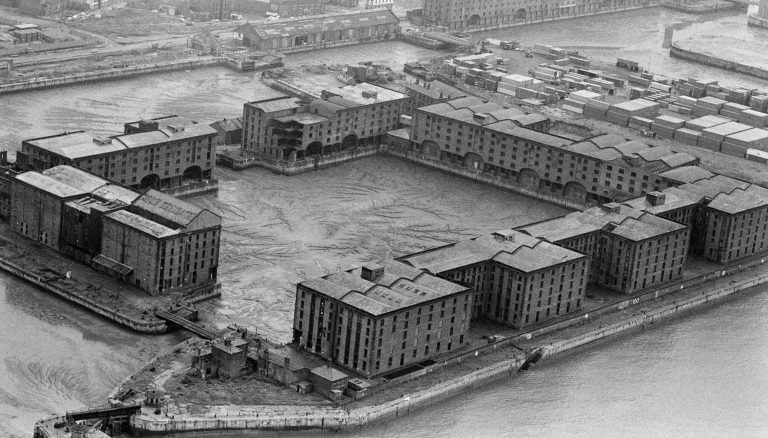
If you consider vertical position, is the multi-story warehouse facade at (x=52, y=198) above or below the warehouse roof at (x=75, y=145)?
below

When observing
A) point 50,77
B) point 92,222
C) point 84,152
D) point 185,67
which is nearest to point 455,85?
point 185,67

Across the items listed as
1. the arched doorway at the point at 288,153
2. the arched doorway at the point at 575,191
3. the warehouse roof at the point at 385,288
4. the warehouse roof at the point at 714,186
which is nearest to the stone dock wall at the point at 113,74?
the arched doorway at the point at 288,153

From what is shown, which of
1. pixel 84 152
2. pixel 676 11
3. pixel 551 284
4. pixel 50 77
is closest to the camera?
pixel 551 284

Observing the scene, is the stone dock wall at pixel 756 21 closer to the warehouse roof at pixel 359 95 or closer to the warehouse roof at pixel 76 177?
the warehouse roof at pixel 359 95

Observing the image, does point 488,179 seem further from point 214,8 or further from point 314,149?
point 214,8

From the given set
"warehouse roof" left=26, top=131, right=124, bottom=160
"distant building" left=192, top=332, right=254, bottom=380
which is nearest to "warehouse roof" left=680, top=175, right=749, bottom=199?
"warehouse roof" left=26, top=131, right=124, bottom=160

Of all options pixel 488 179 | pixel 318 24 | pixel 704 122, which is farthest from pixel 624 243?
pixel 318 24

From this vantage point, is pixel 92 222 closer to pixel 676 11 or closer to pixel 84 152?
pixel 84 152
